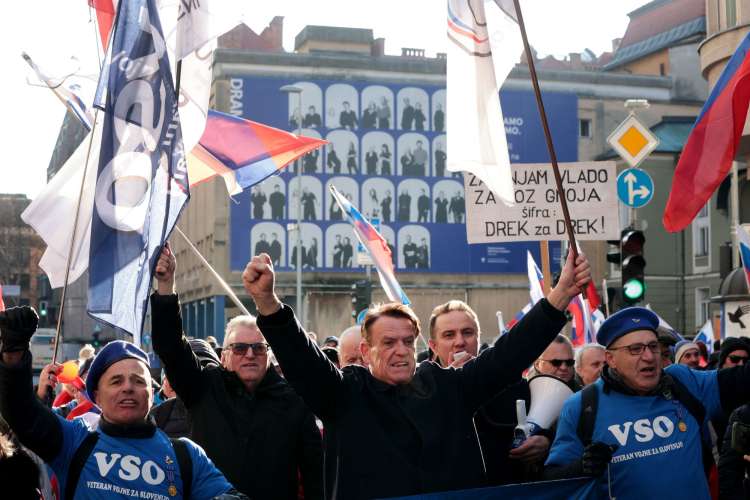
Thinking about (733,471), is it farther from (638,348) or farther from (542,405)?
(638,348)

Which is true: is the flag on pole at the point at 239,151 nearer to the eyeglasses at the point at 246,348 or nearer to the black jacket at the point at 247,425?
the eyeglasses at the point at 246,348

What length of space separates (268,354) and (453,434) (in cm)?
182

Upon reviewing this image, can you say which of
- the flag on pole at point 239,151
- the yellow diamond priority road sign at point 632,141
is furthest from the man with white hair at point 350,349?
the yellow diamond priority road sign at point 632,141

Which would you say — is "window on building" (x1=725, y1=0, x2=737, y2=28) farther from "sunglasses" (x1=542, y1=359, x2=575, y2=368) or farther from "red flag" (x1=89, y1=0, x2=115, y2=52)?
"red flag" (x1=89, y1=0, x2=115, y2=52)

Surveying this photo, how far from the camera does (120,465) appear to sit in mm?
4953

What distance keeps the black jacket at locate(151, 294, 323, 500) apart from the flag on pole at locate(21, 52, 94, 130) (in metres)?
3.91

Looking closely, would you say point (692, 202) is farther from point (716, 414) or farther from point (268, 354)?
point (268, 354)

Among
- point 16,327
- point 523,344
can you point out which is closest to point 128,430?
point 16,327

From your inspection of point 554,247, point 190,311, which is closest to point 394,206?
point 554,247

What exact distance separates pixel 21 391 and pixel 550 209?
4.63 m

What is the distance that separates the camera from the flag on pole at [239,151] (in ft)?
34.6

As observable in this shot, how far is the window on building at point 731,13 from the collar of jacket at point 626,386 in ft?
54.0

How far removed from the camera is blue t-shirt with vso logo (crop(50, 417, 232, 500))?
193 inches

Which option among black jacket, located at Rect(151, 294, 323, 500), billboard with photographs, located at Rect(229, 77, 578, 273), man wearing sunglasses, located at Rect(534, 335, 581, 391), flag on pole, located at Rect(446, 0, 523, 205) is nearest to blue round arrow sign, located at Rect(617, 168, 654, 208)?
man wearing sunglasses, located at Rect(534, 335, 581, 391)
